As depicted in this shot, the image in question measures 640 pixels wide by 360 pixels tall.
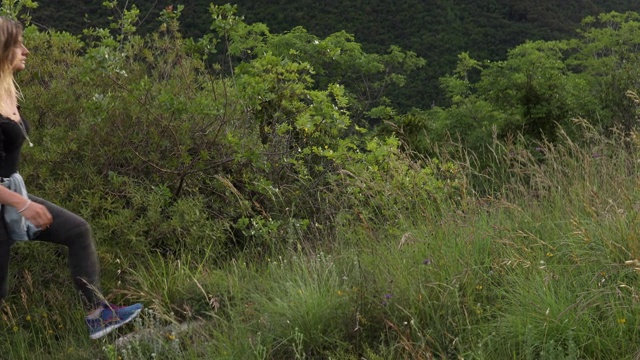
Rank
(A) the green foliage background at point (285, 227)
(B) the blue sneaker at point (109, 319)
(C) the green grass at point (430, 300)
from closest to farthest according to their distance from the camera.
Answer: (C) the green grass at point (430, 300)
(A) the green foliage background at point (285, 227)
(B) the blue sneaker at point (109, 319)

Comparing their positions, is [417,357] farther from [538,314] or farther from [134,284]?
[134,284]

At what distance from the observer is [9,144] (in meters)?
3.23

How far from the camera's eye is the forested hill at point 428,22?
39531mm

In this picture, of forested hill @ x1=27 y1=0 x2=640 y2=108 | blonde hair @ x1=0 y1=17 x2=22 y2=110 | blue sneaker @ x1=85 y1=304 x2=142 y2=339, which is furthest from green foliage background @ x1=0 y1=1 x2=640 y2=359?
forested hill @ x1=27 y1=0 x2=640 y2=108

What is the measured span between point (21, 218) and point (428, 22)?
42.5 metres

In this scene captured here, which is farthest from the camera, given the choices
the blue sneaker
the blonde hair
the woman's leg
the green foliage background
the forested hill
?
the forested hill

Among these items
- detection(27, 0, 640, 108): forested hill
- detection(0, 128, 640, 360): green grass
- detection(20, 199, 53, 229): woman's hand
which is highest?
detection(20, 199, 53, 229): woman's hand

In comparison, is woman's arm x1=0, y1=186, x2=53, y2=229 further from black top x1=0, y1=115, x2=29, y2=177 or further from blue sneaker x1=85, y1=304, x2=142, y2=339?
blue sneaker x1=85, y1=304, x2=142, y2=339

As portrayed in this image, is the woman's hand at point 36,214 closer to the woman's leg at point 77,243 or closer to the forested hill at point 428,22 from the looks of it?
Answer: the woman's leg at point 77,243

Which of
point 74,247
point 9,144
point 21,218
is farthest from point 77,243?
point 9,144

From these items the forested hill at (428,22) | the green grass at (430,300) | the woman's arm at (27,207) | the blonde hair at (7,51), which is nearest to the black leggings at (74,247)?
the woman's arm at (27,207)

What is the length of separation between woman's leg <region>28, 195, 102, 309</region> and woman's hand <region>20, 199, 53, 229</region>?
0.67ft

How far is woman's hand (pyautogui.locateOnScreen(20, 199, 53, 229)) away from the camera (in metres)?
3.07

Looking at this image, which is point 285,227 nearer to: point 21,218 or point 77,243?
point 77,243
